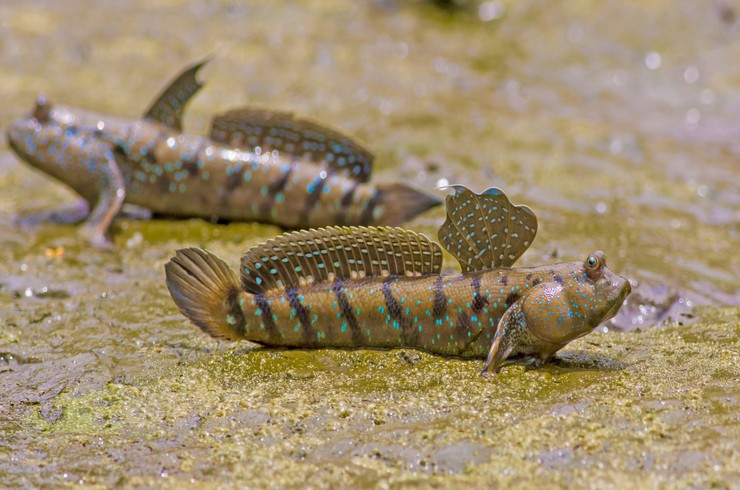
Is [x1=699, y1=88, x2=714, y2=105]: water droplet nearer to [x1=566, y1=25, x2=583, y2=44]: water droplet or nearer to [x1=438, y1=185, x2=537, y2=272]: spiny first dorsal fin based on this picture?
[x1=566, y1=25, x2=583, y2=44]: water droplet

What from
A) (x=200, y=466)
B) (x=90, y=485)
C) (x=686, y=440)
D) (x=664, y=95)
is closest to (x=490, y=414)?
(x=686, y=440)

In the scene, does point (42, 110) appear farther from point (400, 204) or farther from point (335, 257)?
point (335, 257)

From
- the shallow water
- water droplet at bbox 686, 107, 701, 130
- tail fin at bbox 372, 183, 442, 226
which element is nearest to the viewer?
the shallow water

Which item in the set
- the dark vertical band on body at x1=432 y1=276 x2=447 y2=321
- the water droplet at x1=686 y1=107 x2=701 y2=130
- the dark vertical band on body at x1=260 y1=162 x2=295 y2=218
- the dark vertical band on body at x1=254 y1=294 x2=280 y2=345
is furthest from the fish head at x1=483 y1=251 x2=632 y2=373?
the water droplet at x1=686 y1=107 x2=701 y2=130

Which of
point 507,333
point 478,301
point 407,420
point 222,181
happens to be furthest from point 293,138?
point 407,420

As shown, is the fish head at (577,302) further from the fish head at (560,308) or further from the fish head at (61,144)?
the fish head at (61,144)

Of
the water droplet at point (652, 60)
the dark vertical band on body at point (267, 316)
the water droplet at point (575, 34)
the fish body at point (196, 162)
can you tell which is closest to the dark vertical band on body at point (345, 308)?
the dark vertical band on body at point (267, 316)

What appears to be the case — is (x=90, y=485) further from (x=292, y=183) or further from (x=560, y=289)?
(x=292, y=183)
